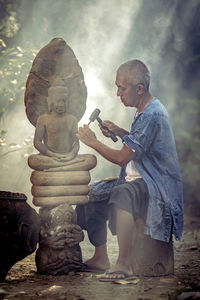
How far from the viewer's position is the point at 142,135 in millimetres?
4078

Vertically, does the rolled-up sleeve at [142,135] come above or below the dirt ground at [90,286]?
above

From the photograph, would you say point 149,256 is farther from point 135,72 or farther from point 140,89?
point 135,72

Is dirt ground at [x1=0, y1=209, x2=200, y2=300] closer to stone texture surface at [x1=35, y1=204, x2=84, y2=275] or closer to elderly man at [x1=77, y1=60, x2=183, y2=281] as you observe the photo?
stone texture surface at [x1=35, y1=204, x2=84, y2=275]

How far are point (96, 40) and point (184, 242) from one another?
13.5ft

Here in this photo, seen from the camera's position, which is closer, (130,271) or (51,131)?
(130,271)

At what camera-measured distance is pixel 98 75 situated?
7.61 m

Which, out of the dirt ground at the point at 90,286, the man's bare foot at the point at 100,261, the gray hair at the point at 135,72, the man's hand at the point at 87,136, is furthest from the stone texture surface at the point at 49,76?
the dirt ground at the point at 90,286

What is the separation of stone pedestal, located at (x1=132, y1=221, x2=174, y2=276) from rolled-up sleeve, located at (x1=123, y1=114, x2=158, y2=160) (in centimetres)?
86

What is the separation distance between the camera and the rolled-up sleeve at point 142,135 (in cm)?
407

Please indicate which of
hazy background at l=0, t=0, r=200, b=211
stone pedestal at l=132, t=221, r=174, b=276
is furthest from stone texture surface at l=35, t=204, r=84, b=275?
hazy background at l=0, t=0, r=200, b=211

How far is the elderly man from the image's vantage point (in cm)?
400

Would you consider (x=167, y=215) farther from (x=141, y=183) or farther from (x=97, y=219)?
(x=97, y=219)

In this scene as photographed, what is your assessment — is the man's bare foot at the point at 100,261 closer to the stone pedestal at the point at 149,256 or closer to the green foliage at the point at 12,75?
the stone pedestal at the point at 149,256

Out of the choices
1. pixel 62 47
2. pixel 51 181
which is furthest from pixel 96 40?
pixel 51 181
